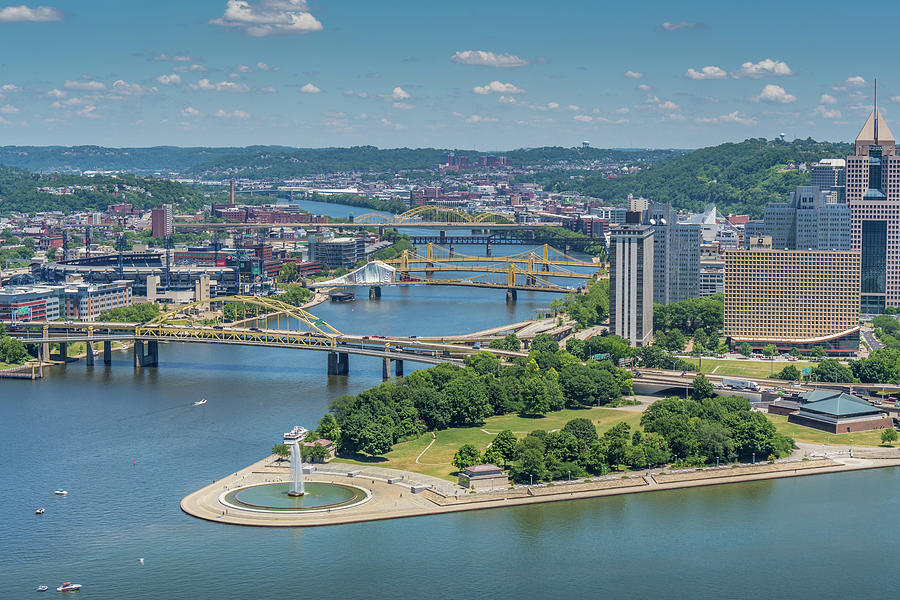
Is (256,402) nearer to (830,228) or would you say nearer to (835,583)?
(835,583)

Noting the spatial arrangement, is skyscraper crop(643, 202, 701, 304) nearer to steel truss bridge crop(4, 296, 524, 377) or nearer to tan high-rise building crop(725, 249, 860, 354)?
tan high-rise building crop(725, 249, 860, 354)

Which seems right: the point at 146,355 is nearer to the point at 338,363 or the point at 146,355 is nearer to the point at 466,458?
the point at 338,363

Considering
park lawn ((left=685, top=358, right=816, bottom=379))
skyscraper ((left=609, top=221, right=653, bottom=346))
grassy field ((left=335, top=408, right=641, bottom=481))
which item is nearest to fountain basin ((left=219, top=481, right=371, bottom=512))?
grassy field ((left=335, top=408, right=641, bottom=481))

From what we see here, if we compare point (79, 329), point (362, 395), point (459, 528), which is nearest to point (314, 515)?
point (459, 528)

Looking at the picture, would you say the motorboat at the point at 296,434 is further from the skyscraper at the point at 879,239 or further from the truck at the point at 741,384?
the skyscraper at the point at 879,239

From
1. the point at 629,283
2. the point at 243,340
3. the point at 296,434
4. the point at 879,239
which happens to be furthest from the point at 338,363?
the point at 879,239

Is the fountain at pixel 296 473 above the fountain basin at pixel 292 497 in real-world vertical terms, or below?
above

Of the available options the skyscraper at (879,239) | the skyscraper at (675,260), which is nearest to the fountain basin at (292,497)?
the skyscraper at (675,260)
